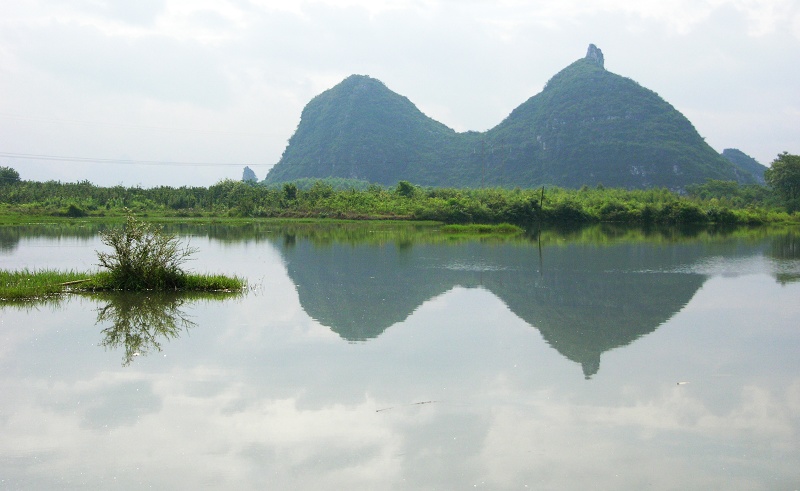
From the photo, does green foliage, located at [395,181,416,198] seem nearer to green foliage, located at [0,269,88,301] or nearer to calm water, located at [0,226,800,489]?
calm water, located at [0,226,800,489]

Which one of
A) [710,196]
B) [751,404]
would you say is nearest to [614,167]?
[710,196]

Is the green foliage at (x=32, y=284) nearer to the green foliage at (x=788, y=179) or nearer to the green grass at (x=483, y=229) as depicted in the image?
the green grass at (x=483, y=229)

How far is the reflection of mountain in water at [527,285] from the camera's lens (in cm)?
1301

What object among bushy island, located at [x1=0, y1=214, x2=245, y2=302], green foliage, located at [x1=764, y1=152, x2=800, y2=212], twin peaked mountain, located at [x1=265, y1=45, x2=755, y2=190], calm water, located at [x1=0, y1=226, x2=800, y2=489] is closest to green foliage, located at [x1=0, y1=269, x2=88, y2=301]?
bushy island, located at [x1=0, y1=214, x2=245, y2=302]

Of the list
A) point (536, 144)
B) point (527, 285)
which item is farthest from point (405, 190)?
point (536, 144)

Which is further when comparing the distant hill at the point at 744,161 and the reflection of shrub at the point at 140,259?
the distant hill at the point at 744,161

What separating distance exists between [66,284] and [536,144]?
10178 centimetres

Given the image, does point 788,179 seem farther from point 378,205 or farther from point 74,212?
point 74,212

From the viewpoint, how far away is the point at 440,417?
7785 millimetres

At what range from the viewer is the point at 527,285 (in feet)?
61.8

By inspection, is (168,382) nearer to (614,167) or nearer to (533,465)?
(533,465)

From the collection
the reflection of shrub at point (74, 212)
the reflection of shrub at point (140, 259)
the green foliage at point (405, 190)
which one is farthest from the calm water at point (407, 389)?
the green foliage at point (405, 190)

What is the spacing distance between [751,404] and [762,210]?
62.4m

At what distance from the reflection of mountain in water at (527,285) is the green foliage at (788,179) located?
144 ft
